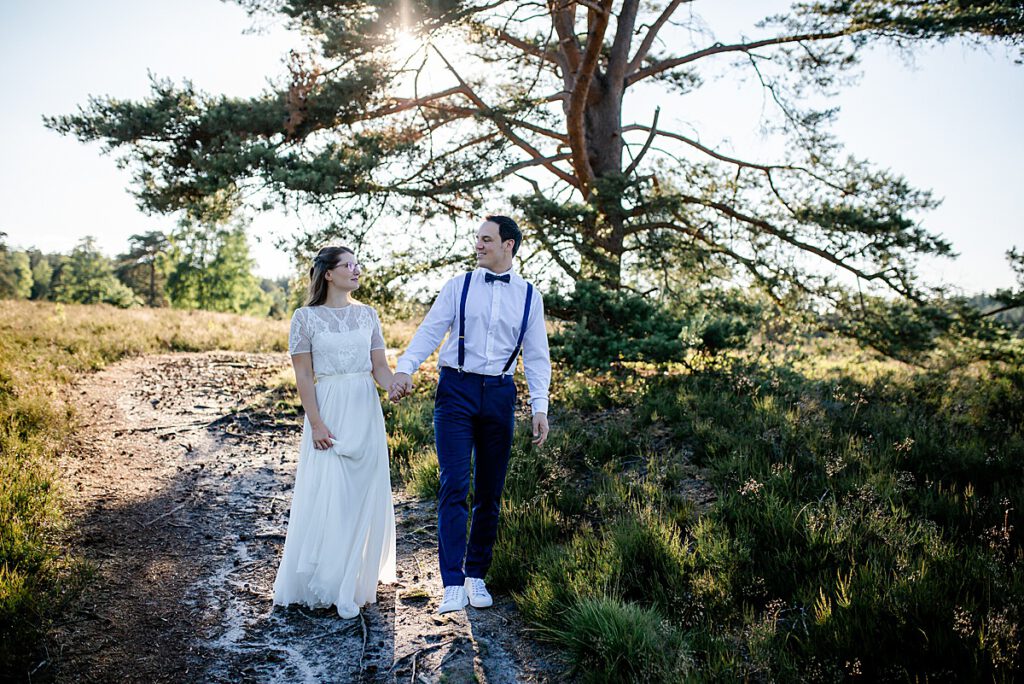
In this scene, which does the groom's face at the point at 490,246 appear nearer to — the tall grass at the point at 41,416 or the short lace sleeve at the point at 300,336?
the short lace sleeve at the point at 300,336

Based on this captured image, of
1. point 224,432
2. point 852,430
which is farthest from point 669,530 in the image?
point 224,432

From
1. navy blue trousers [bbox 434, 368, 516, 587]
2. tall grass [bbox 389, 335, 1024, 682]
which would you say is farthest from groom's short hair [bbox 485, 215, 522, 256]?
tall grass [bbox 389, 335, 1024, 682]

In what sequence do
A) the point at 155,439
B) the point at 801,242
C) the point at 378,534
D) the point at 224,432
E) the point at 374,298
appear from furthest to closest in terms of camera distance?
the point at 801,242
the point at 374,298
the point at 224,432
the point at 155,439
the point at 378,534

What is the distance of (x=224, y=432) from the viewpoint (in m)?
8.25

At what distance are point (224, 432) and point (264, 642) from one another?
5176 millimetres

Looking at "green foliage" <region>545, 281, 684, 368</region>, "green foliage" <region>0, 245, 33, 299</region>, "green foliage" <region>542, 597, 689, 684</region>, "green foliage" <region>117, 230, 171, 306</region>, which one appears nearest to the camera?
"green foliage" <region>542, 597, 689, 684</region>

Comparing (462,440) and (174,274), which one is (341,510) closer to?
(462,440)

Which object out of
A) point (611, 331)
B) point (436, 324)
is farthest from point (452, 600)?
point (611, 331)

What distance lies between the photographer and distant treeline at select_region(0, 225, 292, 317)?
43.9 m

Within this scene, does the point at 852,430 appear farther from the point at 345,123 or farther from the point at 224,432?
the point at 345,123

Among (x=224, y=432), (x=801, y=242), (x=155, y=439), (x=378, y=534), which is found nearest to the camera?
(x=378, y=534)

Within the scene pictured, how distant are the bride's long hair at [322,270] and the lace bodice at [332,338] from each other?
82 millimetres

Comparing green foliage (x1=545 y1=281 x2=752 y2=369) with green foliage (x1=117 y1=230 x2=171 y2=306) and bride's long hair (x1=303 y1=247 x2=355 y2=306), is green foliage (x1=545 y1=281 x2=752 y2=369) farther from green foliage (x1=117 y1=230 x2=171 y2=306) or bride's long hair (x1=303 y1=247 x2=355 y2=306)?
green foliage (x1=117 y1=230 x2=171 y2=306)

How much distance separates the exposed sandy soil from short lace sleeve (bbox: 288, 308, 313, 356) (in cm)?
173
